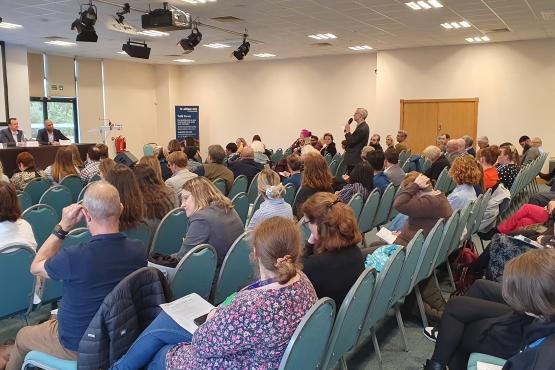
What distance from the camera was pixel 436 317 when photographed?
3.71 m

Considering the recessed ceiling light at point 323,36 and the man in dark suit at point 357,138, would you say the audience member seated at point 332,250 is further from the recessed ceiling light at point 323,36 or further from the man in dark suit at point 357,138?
the recessed ceiling light at point 323,36

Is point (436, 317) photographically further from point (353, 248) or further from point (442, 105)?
point (442, 105)

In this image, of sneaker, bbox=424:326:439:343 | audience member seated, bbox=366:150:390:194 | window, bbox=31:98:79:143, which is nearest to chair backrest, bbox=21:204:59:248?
A: sneaker, bbox=424:326:439:343

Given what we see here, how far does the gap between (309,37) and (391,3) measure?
3.86m

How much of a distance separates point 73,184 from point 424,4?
627 centimetres

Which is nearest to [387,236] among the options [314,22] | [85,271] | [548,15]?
[85,271]

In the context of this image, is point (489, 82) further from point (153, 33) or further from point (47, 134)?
point (47, 134)

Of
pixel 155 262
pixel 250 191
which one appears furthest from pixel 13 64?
pixel 155 262

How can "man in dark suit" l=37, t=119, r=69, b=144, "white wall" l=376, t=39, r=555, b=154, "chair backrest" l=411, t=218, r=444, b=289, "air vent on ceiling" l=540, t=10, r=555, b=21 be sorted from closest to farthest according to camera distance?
"chair backrest" l=411, t=218, r=444, b=289, "air vent on ceiling" l=540, t=10, r=555, b=21, "man in dark suit" l=37, t=119, r=69, b=144, "white wall" l=376, t=39, r=555, b=154

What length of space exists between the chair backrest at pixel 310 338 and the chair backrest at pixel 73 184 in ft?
15.6

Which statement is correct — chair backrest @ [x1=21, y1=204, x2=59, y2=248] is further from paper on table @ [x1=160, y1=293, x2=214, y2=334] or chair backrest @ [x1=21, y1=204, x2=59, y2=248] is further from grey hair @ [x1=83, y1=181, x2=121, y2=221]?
paper on table @ [x1=160, y1=293, x2=214, y2=334]

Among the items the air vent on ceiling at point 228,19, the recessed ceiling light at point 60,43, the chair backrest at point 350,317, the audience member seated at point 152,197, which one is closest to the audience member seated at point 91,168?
the audience member seated at point 152,197

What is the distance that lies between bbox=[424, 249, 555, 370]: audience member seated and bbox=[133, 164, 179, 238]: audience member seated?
2244 millimetres

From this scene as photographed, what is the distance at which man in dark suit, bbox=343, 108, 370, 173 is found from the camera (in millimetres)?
8281
